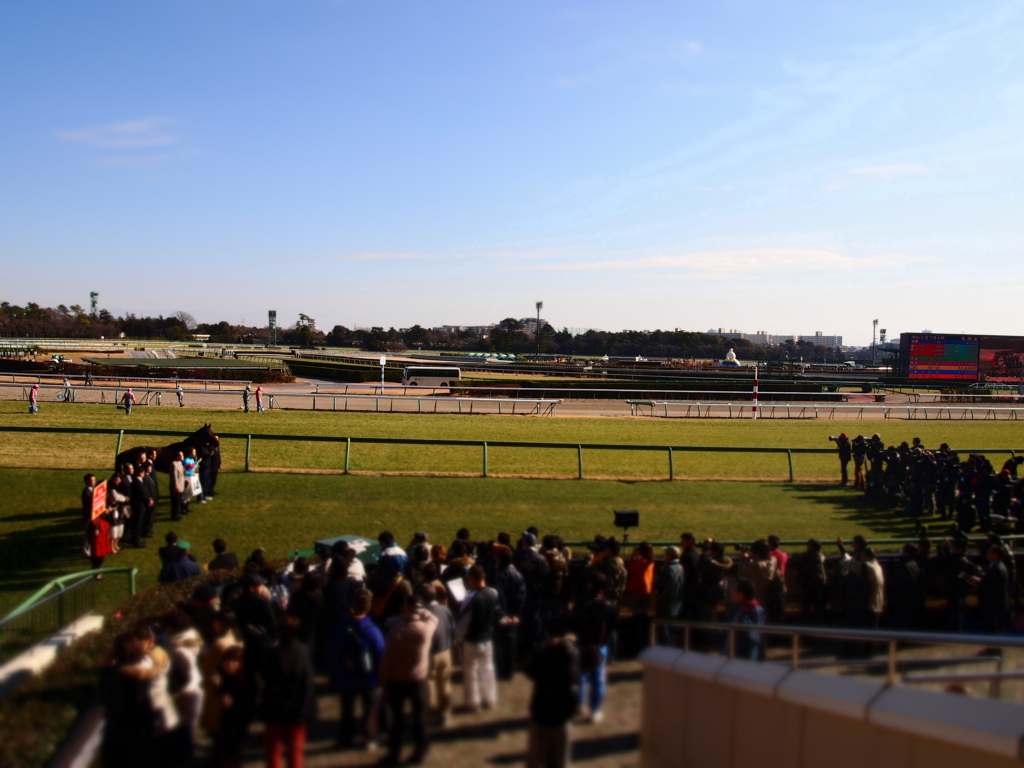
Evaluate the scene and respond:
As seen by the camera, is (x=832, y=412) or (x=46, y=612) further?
(x=832, y=412)

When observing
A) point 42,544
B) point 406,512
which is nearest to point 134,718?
point 42,544

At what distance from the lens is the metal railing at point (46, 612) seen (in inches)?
202

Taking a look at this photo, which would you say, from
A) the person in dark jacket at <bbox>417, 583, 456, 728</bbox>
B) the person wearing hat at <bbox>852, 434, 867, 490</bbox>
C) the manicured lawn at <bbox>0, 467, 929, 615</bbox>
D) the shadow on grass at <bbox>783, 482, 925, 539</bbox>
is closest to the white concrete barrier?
the person in dark jacket at <bbox>417, 583, 456, 728</bbox>

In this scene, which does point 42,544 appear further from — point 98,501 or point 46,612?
point 46,612

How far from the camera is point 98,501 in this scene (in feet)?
29.4

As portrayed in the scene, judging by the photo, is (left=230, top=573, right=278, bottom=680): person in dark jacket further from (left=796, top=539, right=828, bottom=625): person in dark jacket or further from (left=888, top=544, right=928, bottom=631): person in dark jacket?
(left=888, top=544, right=928, bottom=631): person in dark jacket

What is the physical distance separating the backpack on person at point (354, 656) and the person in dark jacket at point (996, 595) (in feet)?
18.2

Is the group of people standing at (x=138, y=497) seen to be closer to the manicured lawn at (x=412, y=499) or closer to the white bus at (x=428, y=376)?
the manicured lawn at (x=412, y=499)

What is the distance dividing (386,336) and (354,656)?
12297 cm

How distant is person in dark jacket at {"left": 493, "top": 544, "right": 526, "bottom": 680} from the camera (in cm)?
564

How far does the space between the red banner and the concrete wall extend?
23.6 ft

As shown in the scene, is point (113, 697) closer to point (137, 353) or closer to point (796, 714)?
point (796, 714)

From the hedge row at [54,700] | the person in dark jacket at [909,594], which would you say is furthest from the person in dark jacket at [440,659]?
the person in dark jacket at [909,594]

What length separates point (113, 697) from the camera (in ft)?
14.5
